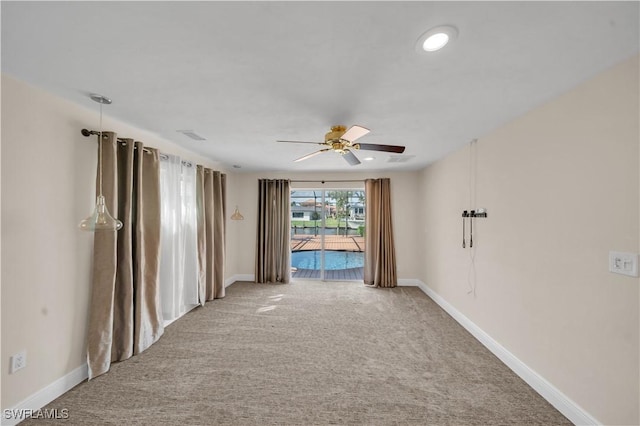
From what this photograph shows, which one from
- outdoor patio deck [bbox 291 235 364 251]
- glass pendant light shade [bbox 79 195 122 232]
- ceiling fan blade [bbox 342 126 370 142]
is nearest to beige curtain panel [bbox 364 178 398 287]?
outdoor patio deck [bbox 291 235 364 251]

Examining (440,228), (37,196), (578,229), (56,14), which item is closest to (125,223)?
(37,196)

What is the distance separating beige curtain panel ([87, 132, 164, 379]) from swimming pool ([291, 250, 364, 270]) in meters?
3.56

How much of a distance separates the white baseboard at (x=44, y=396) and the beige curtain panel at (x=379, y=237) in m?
4.32

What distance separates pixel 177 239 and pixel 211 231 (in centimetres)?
76

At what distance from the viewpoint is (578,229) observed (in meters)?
1.81

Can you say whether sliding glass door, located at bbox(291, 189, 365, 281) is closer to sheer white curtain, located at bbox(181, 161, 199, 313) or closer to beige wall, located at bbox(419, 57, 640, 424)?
sheer white curtain, located at bbox(181, 161, 199, 313)

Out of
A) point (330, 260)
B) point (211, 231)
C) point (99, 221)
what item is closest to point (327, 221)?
point (330, 260)

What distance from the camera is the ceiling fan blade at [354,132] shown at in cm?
199

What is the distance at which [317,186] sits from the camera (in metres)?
5.51

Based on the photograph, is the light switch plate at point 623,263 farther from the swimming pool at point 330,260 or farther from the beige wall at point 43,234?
the swimming pool at point 330,260

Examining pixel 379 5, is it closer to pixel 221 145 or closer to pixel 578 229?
pixel 578 229

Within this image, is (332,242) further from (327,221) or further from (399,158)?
(399,158)

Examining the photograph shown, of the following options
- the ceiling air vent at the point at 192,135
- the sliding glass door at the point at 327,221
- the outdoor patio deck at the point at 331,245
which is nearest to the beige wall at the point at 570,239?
the sliding glass door at the point at 327,221

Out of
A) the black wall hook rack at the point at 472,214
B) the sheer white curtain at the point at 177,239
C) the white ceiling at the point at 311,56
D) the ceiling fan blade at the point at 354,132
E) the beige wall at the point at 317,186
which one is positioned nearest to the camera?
the white ceiling at the point at 311,56
